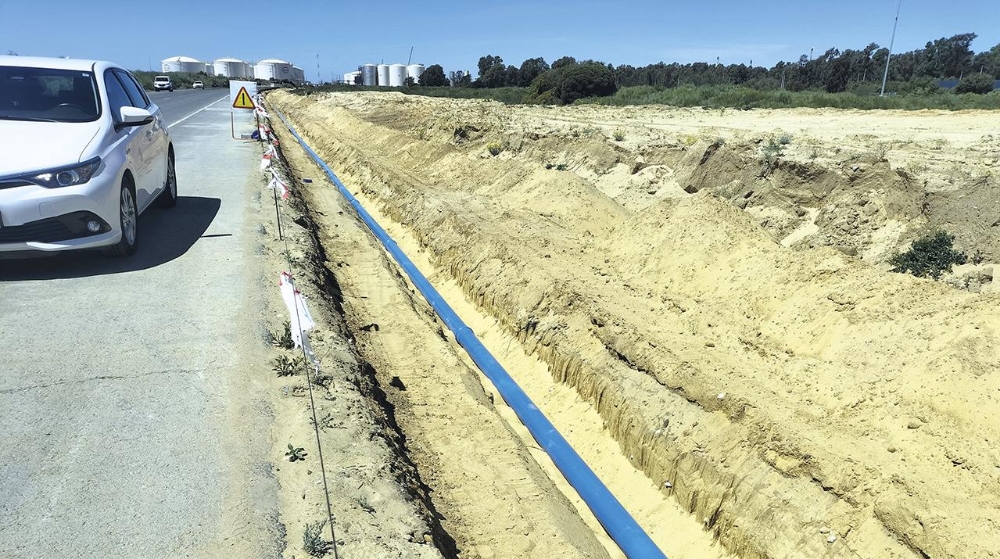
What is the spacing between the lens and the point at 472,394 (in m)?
5.91

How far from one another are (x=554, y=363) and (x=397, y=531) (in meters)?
3.87

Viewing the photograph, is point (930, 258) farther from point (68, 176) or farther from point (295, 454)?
point (68, 176)

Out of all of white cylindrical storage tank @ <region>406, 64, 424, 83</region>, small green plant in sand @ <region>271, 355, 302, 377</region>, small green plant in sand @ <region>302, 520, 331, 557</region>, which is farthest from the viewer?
white cylindrical storage tank @ <region>406, 64, 424, 83</region>

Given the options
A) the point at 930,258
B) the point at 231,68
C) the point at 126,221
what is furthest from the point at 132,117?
the point at 231,68

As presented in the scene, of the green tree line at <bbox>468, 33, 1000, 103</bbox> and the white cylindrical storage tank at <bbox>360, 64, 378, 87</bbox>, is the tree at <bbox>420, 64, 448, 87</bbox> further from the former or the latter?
the white cylindrical storage tank at <bbox>360, 64, 378, 87</bbox>

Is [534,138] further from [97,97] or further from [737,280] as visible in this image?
[97,97]

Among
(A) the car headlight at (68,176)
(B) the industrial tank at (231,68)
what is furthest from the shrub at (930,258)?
(B) the industrial tank at (231,68)

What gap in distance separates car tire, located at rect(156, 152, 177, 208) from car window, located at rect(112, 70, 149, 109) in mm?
838

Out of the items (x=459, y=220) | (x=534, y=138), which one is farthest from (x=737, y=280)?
(x=534, y=138)

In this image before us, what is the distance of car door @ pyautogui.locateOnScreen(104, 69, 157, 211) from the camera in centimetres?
689

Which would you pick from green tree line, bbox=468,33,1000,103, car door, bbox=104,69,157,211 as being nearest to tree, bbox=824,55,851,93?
green tree line, bbox=468,33,1000,103

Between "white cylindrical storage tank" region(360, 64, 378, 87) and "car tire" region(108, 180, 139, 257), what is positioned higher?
"white cylindrical storage tank" region(360, 64, 378, 87)

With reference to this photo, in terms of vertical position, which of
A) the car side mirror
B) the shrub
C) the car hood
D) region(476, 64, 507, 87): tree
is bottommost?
the shrub

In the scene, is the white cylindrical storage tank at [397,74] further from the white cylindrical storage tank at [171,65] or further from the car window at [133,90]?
the car window at [133,90]
